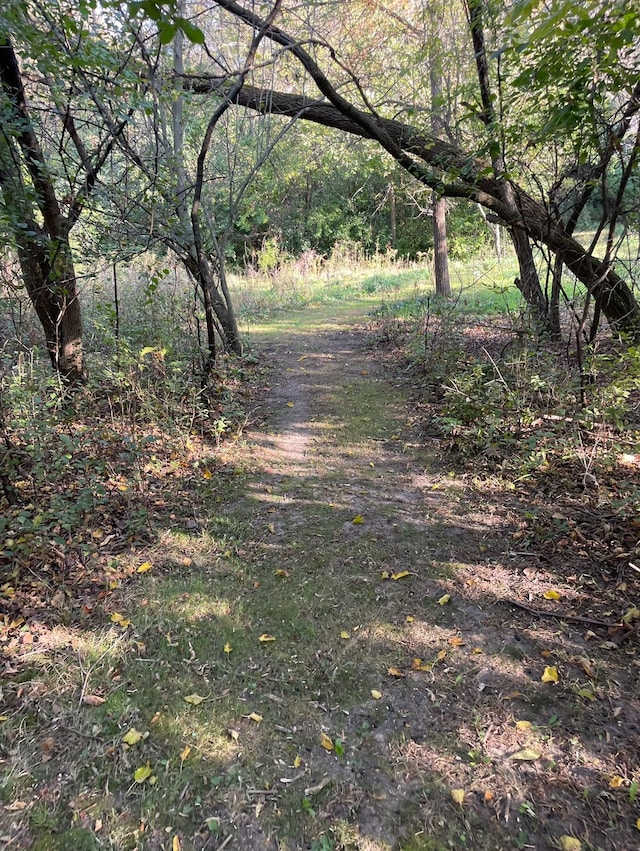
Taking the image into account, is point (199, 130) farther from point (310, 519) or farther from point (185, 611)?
point (185, 611)

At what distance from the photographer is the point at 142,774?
197 cm

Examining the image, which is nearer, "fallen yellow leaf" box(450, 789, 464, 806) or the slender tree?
"fallen yellow leaf" box(450, 789, 464, 806)

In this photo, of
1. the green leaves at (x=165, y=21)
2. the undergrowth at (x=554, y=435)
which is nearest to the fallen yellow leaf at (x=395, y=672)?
the undergrowth at (x=554, y=435)

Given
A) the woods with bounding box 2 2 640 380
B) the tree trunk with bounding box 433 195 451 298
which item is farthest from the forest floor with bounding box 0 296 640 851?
the tree trunk with bounding box 433 195 451 298

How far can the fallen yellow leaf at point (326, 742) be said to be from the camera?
81.4 inches

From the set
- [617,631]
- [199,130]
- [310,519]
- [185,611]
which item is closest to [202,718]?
[185,611]

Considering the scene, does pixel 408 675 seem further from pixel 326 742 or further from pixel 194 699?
pixel 194 699

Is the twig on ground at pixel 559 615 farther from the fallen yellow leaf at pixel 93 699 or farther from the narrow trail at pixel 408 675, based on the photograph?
the fallen yellow leaf at pixel 93 699

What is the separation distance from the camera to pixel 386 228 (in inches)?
934

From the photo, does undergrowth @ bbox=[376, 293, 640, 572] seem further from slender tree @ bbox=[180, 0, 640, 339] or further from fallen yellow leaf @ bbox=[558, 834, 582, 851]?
fallen yellow leaf @ bbox=[558, 834, 582, 851]

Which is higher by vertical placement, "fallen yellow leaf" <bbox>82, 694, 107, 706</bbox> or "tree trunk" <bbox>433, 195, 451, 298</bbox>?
"tree trunk" <bbox>433, 195, 451, 298</bbox>

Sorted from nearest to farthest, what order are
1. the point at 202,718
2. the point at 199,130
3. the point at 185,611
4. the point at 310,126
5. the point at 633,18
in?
the point at 202,718 → the point at 633,18 → the point at 185,611 → the point at 199,130 → the point at 310,126

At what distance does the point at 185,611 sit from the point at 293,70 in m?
7.42

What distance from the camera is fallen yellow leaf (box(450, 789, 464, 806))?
1.83 m
